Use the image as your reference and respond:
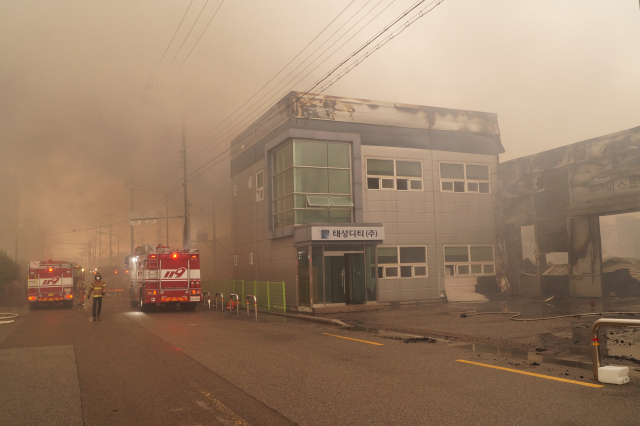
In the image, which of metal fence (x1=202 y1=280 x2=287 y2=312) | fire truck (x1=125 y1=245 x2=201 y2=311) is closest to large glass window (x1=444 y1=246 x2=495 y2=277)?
metal fence (x1=202 y1=280 x2=287 y2=312)

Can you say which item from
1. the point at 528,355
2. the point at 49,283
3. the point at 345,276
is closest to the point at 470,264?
the point at 345,276

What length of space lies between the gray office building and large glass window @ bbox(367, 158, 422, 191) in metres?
0.05

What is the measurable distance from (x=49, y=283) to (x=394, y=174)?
811 inches

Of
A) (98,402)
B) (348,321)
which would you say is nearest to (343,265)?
(348,321)

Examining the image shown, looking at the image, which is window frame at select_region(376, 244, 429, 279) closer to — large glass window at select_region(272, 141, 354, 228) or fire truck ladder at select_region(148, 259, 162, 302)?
large glass window at select_region(272, 141, 354, 228)

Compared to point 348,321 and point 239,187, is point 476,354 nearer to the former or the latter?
point 348,321

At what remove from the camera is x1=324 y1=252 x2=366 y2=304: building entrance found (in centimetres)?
2181

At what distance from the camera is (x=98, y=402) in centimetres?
644

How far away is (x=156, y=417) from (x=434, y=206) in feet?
70.1

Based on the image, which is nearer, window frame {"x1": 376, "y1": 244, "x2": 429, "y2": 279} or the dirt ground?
the dirt ground

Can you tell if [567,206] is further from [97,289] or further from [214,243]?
[214,243]

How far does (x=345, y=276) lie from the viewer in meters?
22.3

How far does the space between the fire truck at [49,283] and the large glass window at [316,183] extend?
14.5 m

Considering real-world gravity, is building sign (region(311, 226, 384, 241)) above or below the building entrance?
above
